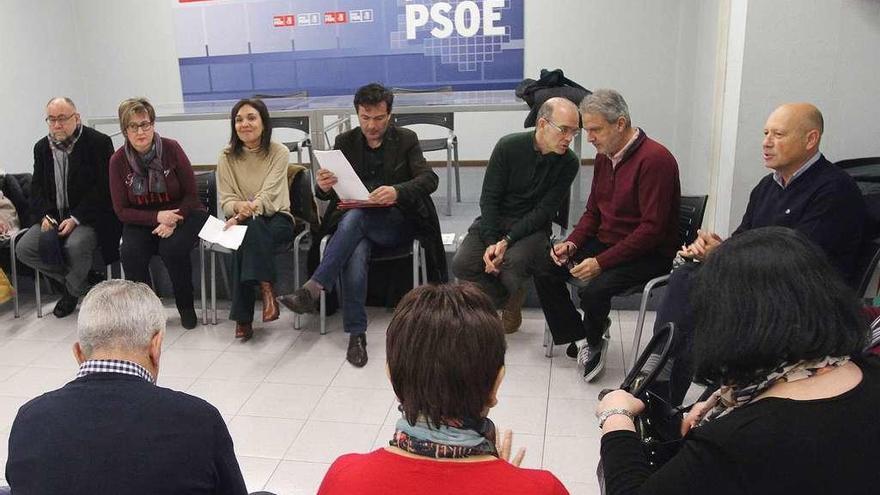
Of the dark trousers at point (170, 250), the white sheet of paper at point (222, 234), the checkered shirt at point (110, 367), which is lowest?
the dark trousers at point (170, 250)

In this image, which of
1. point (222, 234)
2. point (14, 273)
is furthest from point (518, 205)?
point (14, 273)

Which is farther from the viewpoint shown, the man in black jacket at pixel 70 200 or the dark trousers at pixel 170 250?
the man in black jacket at pixel 70 200

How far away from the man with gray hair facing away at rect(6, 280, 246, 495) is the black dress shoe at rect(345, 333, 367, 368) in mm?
1843

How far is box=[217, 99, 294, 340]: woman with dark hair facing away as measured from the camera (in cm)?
366

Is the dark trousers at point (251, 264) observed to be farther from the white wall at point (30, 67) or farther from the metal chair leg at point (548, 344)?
the white wall at point (30, 67)

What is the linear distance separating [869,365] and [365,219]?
2.55m

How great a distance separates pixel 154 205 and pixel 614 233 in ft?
7.71

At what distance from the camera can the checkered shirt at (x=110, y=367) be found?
146cm

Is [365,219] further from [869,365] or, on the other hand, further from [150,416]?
[869,365]

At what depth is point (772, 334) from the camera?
126 cm

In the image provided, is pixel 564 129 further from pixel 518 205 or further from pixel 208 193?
pixel 208 193

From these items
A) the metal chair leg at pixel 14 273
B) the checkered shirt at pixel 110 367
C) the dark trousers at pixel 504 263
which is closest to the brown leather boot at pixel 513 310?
the dark trousers at pixel 504 263

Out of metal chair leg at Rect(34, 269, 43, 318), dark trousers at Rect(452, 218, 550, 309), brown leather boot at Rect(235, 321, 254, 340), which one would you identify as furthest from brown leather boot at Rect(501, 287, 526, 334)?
metal chair leg at Rect(34, 269, 43, 318)

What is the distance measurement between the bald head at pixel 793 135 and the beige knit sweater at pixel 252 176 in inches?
90.7
